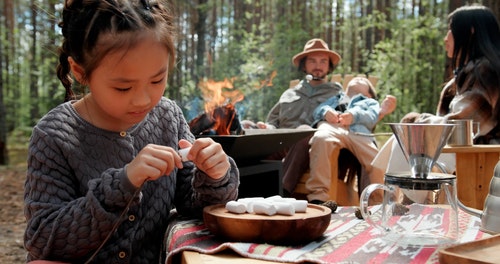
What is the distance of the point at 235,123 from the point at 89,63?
1.59m

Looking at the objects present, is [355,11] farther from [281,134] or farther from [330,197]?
[281,134]

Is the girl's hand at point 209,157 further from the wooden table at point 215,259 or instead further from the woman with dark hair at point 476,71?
the woman with dark hair at point 476,71

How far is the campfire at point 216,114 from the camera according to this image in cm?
270

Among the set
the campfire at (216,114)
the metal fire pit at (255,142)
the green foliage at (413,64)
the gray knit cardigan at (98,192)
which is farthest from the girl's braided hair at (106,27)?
the green foliage at (413,64)

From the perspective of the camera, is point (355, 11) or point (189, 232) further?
point (355, 11)

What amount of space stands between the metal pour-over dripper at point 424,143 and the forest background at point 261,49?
6.05 m

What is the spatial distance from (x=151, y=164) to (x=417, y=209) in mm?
490

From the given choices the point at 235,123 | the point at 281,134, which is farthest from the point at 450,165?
the point at 235,123

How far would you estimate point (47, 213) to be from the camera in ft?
3.72

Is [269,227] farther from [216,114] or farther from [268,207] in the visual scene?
[216,114]

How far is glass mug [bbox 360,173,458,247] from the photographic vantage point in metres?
1.03

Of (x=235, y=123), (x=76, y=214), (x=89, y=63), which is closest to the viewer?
(x=76, y=214)

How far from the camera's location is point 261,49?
7977mm

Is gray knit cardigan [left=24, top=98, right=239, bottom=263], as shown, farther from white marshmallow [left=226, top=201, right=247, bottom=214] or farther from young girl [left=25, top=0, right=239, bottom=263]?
white marshmallow [left=226, top=201, right=247, bottom=214]
